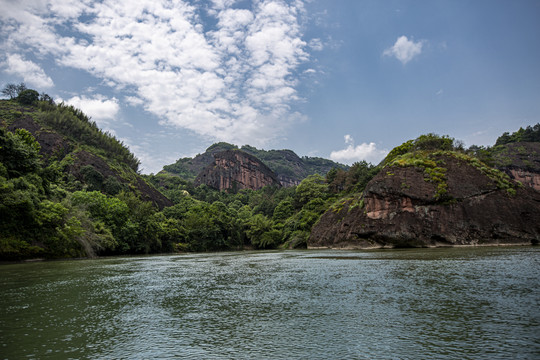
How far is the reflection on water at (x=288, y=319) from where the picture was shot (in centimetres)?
643

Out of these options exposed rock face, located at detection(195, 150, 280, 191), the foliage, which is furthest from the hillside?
the foliage

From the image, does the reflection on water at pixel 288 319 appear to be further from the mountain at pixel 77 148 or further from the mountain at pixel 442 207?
the mountain at pixel 77 148

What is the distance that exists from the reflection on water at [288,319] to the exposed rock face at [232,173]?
522 feet

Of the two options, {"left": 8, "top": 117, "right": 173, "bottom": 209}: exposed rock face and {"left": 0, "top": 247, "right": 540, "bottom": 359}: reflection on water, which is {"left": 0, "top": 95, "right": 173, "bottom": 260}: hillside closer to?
{"left": 8, "top": 117, "right": 173, "bottom": 209}: exposed rock face

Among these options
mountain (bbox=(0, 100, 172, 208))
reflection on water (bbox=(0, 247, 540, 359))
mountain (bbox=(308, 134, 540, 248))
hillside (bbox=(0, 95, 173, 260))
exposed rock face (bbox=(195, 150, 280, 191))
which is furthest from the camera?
exposed rock face (bbox=(195, 150, 280, 191))

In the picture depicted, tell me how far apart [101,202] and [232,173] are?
121707 mm

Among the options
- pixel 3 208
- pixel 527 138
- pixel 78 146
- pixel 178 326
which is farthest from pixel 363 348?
pixel 527 138

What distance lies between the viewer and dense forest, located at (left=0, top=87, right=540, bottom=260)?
33594 millimetres

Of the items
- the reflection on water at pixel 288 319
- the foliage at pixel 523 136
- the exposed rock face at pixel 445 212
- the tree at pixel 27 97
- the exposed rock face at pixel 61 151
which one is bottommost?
the reflection on water at pixel 288 319

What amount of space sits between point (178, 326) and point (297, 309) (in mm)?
3504

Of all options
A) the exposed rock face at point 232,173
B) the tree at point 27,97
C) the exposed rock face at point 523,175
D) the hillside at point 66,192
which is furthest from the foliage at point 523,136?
the tree at point 27,97

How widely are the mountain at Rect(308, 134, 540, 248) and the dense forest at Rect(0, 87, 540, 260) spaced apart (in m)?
11.2

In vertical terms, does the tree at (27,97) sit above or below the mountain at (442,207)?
above

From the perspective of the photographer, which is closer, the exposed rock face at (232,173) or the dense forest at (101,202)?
the dense forest at (101,202)
